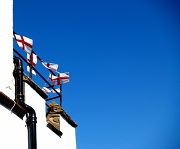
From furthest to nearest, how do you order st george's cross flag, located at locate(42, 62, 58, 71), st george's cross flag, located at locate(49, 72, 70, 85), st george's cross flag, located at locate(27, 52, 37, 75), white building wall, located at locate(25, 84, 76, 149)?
1. st george's cross flag, located at locate(49, 72, 70, 85)
2. st george's cross flag, located at locate(42, 62, 58, 71)
3. st george's cross flag, located at locate(27, 52, 37, 75)
4. white building wall, located at locate(25, 84, 76, 149)

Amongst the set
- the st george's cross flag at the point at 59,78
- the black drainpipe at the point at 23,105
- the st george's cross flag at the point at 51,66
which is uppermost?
the st george's cross flag at the point at 51,66

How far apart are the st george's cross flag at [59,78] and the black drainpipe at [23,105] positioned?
3.20 m

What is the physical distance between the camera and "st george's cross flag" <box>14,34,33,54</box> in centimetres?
974

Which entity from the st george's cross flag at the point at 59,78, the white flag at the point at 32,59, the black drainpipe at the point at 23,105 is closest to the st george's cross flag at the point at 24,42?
the white flag at the point at 32,59

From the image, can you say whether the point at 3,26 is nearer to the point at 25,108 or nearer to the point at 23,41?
the point at 23,41

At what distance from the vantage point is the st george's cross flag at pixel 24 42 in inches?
384

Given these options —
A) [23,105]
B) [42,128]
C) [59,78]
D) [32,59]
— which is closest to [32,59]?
[32,59]

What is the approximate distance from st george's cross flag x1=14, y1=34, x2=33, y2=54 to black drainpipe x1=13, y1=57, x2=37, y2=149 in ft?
2.89

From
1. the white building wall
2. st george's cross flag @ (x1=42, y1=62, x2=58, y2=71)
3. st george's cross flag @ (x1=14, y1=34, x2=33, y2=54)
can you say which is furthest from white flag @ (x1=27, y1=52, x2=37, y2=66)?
the white building wall

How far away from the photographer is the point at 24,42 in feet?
32.4

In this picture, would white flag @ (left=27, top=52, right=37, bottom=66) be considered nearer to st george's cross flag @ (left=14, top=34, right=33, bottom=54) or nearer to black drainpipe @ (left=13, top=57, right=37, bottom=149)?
st george's cross flag @ (left=14, top=34, right=33, bottom=54)

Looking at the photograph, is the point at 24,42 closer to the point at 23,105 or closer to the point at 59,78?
the point at 23,105

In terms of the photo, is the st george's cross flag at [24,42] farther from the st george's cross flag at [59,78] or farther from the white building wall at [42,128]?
the st george's cross flag at [59,78]

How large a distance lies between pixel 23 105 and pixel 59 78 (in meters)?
3.62
